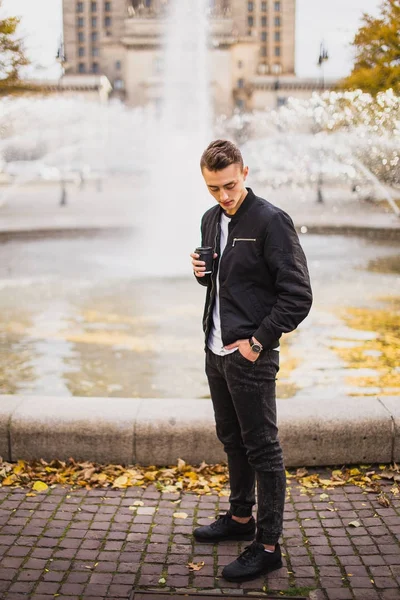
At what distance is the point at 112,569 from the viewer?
3.51m

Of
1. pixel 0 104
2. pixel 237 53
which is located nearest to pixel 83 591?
pixel 0 104

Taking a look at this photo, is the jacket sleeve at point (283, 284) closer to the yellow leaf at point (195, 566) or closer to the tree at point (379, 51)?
the yellow leaf at point (195, 566)

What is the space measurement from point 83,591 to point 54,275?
31.9ft

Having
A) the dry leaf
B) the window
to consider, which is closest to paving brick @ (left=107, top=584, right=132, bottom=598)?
the dry leaf

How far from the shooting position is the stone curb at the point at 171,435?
15.1ft

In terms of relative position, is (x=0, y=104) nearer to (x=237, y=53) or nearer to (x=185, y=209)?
(x=185, y=209)

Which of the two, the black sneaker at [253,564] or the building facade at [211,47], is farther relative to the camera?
the building facade at [211,47]

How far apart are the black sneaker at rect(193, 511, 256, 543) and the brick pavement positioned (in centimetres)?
5

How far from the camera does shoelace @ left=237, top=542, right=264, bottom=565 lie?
3.45 metres

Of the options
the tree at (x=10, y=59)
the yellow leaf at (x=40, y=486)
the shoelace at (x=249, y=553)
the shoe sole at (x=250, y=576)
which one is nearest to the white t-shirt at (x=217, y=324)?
the shoelace at (x=249, y=553)

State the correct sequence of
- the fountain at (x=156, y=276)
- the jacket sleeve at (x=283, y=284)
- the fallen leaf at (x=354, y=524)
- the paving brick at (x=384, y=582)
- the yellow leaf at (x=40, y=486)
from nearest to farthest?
the jacket sleeve at (x=283, y=284) → the paving brick at (x=384, y=582) → the fallen leaf at (x=354, y=524) → the yellow leaf at (x=40, y=486) → the fountain at (x=156, y=276)

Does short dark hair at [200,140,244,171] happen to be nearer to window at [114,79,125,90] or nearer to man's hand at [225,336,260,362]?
man's hand at [225,336,260,362]

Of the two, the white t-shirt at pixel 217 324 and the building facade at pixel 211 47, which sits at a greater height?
the building facade at pixel 211 47

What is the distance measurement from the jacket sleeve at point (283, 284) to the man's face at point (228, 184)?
212 millimetres
